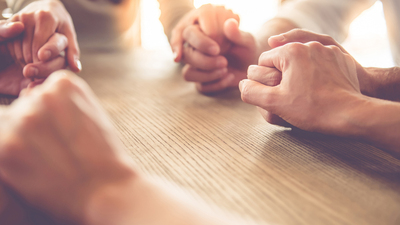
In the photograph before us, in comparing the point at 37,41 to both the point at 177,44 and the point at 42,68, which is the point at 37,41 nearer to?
the point at 42,68

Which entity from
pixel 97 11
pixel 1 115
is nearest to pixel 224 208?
pixel 1 115

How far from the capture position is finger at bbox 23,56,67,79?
40cm

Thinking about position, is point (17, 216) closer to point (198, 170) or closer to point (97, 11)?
point (198, 170)

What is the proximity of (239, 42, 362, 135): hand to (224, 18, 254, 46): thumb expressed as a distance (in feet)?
0.63

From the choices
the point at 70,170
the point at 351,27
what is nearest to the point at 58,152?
the point at 70,170

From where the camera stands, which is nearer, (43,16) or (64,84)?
(64,84)

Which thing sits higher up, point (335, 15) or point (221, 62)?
point (335, 15)

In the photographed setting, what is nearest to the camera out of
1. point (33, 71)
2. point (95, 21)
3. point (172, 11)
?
point (33, 71)

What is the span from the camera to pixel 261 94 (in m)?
0.30

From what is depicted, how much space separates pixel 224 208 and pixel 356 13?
0.72m

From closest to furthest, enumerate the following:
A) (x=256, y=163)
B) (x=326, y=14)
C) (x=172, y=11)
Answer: (x=256, y=163) < (x=326, y=14) < (x=172, y=11)

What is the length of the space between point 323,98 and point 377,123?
5 centimetres

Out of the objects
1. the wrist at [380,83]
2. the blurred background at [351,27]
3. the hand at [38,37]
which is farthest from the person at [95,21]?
the wrist at [380,83]

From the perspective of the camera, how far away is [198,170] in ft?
0.82
